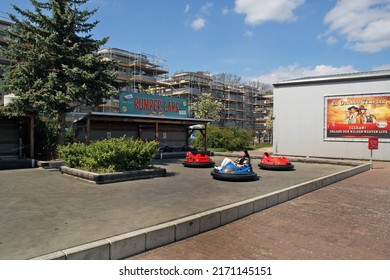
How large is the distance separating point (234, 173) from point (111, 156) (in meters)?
4.37

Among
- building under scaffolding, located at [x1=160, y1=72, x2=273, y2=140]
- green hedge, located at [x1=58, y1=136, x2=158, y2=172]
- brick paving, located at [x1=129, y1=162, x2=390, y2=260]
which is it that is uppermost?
building under scaffolding, located at [x1=160, y1=72, x2=273, y2=140]

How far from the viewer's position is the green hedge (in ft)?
33.8

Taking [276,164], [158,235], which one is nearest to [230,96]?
[276,164]

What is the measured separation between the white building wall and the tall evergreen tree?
623 inches

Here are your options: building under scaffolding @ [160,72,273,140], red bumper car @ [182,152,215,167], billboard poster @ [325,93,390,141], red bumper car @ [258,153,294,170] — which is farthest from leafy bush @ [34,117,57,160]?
building under scaffolding @ [160,72,273,140]

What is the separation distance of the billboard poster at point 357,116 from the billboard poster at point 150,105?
11.8m

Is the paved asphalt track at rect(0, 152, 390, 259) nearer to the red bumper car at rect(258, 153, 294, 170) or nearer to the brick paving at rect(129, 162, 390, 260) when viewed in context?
the brick paving at rect(129, 162, 390, 260)

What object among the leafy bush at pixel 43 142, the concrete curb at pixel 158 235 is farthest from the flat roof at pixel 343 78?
the concrete curb at pixel 158 235

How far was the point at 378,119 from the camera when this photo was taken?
22.0m

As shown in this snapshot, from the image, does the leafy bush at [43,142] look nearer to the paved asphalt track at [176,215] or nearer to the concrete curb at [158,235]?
the paved asphalt track at [176,215]

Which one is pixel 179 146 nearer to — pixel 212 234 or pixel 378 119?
pixel 378 119

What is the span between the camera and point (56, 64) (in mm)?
14672

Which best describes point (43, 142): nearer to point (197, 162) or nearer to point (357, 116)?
point (197, 162)
